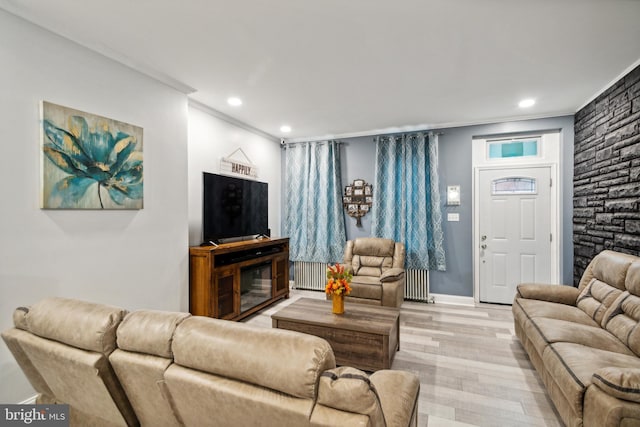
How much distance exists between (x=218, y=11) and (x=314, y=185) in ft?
11.6

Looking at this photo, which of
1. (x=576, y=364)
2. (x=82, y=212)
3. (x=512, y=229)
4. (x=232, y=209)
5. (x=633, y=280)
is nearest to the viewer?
(x=576, y=364)

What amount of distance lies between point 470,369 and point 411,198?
105 inches

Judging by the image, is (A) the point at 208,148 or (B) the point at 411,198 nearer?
(A) the point at 208,148

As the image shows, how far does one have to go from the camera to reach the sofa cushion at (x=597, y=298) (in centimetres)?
248

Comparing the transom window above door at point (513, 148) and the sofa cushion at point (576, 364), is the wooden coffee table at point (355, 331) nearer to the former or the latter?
the sofa cushion at point (576, 364)

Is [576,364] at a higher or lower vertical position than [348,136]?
lower

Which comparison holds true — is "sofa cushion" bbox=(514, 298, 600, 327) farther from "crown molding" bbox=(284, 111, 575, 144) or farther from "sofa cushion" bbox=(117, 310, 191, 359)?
"sofa cushion" bbox=(117, 310, 191, 359)

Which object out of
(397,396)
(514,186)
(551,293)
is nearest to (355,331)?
(397,396)

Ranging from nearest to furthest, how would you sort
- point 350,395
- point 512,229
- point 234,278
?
point 350,395, point 234,278, point 512,229

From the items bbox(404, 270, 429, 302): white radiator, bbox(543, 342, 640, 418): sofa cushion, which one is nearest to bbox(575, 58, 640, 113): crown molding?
bbox(543, 342, 640, 418): sofa cushion

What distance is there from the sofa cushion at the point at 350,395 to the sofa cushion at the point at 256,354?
0.12 feet

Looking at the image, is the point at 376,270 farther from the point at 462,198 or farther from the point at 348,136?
the point at 348,136

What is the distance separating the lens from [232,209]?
4.05m

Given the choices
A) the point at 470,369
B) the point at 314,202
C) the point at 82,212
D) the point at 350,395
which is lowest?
the point at 470,369
